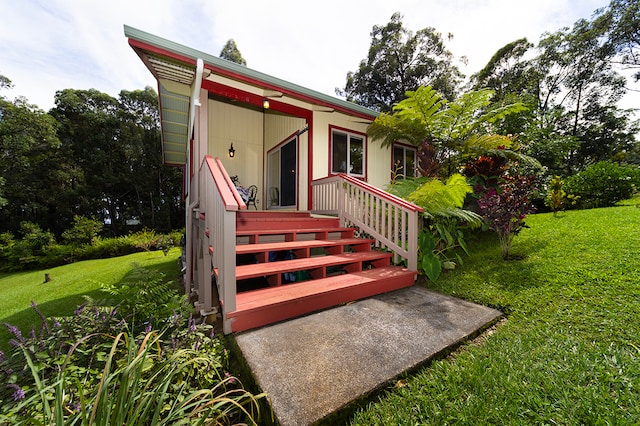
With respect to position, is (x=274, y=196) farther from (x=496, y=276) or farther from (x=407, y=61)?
(x=407, y=61)

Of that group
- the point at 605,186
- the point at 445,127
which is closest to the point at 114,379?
the point at 445,127

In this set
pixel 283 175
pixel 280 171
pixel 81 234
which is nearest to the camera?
pixel 283 175

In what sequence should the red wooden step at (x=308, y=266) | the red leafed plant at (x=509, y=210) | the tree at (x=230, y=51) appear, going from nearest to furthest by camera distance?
the red wooden step at (x=308, y=266) < the red leafed plant at (x=509, y=210) < the tree at (x=230, y=51)

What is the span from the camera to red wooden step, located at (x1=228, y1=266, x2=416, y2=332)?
2047mm

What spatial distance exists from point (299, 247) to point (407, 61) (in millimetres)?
15942

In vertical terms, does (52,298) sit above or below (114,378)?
below

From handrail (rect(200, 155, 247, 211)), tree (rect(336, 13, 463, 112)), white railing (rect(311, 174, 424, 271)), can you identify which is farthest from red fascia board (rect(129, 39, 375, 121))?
tree (rect(336, 13, 463, 112))

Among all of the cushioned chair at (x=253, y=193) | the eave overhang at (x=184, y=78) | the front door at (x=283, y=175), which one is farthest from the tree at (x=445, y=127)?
the cushioned chair at (x=253, y=193)

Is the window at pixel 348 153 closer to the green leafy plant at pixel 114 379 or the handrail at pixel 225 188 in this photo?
the handrail at pixel 225 188

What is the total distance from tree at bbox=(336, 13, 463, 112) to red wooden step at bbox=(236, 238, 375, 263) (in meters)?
14.4

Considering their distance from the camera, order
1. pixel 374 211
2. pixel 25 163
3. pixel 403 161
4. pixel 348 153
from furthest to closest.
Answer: pixel 25 163 < pixel 403 161 < pixel 348 153 < pixel 374 211

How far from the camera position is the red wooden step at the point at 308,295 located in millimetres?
2047

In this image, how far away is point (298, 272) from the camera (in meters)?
3.27

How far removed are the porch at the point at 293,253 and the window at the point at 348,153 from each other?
104 centimetres
